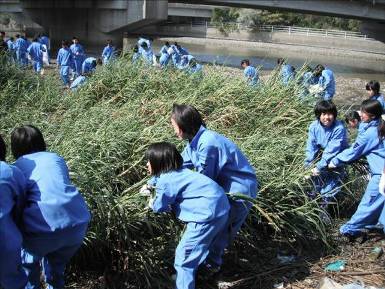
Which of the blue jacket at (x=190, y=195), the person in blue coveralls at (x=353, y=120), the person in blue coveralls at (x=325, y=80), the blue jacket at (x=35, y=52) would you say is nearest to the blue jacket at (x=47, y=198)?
the blue jacket at (x=190, y=195)

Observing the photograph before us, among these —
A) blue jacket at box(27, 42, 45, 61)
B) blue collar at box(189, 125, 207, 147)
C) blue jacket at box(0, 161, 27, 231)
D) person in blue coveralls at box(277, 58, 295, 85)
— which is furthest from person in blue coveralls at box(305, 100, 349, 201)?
blue jacket at box(27, 42, 45, 61)

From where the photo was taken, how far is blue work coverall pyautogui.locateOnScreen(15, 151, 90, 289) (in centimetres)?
292

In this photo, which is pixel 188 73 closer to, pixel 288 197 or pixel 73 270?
pixel 288 197

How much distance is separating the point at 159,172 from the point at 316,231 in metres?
2.00

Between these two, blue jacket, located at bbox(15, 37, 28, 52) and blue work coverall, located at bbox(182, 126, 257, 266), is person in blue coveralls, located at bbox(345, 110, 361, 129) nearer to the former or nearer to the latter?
blue work coverall, located at bbox(182, 126, 257, 266)

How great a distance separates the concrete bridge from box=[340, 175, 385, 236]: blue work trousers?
22.0 meters

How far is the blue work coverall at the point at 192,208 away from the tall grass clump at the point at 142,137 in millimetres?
586

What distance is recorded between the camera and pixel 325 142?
516 centimetres

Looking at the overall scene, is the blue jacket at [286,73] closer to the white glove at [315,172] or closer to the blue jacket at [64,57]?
the white glove at [315,172]

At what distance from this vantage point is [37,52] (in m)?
15.8

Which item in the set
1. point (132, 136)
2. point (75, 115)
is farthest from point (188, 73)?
point (132, 136)

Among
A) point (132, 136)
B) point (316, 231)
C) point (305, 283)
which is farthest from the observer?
point (132, 136)

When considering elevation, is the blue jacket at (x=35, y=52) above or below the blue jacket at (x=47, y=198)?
above

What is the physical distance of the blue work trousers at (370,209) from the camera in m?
4.45
